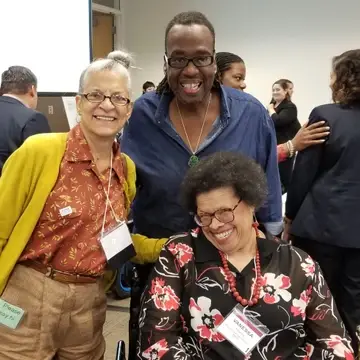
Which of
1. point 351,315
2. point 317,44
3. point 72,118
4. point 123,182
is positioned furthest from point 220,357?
point 317,44

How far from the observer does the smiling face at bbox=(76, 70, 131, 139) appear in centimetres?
159

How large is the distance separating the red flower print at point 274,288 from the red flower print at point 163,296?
0.92 ft

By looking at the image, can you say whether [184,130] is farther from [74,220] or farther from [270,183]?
[74,220]

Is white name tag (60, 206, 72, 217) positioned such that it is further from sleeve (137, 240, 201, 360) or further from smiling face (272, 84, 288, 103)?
smiling face (272, 84, 288, 103)

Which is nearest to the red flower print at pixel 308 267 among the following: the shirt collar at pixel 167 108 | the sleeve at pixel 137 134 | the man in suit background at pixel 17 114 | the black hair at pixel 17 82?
the shirt collar at pixel 167 108

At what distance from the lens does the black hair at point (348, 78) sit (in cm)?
231

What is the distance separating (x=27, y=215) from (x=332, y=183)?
4.85 feet

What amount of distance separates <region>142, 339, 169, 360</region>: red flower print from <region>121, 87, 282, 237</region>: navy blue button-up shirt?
434 mm

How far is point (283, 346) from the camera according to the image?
1.54 metres

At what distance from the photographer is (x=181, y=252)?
1607 millimetres

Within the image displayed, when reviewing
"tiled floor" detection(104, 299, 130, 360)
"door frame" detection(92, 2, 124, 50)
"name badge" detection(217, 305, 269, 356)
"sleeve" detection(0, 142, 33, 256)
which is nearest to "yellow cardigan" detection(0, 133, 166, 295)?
"sleeve" detection(0, 142, 33, 256)

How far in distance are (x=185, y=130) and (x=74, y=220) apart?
533 millimetres

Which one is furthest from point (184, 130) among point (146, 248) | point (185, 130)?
point (146, 248)

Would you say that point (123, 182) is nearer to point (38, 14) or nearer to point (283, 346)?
point (283, 346)
